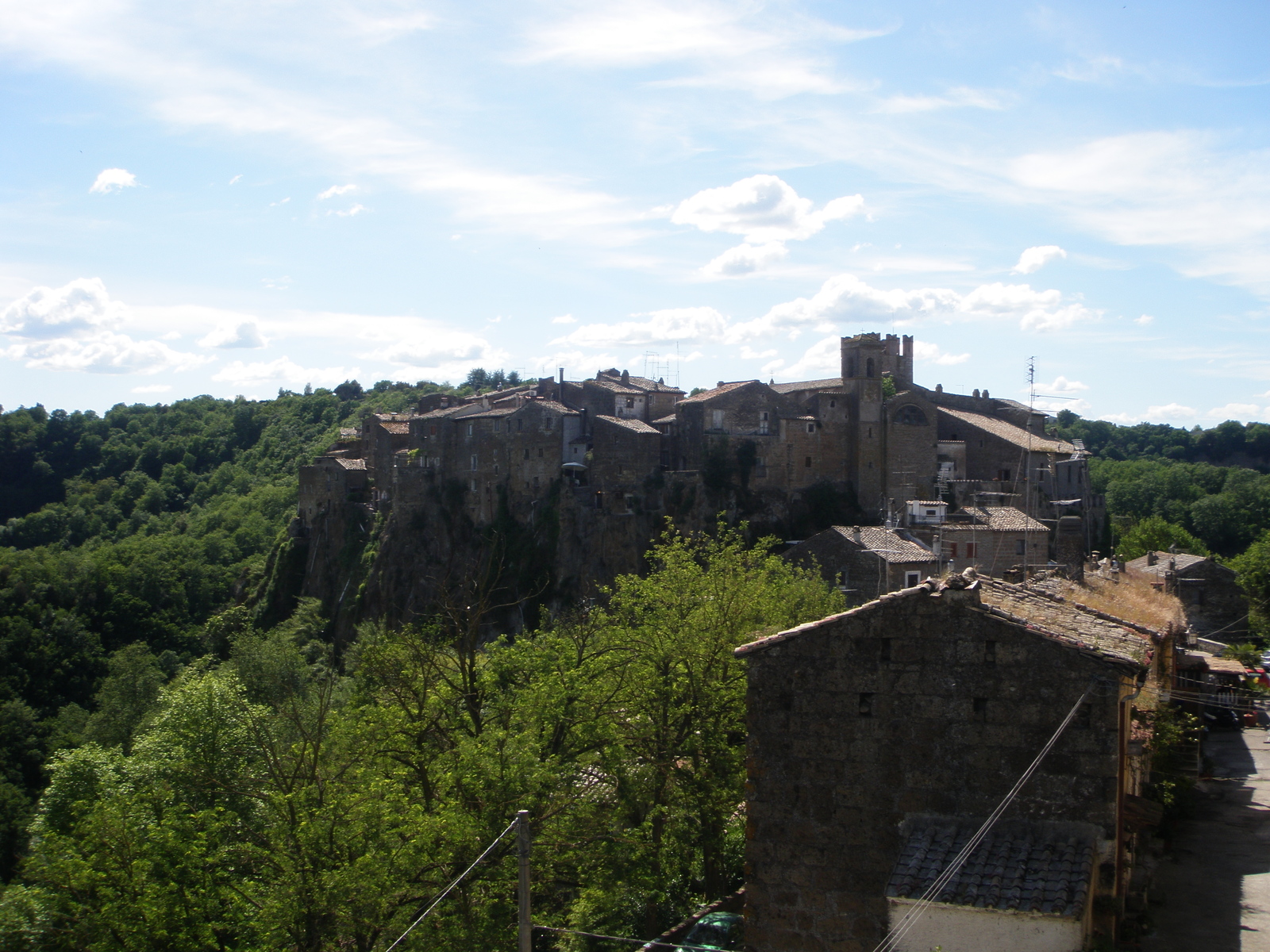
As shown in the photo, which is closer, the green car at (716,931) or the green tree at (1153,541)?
the green car at (716,931)

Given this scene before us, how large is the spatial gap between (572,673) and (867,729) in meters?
9.63

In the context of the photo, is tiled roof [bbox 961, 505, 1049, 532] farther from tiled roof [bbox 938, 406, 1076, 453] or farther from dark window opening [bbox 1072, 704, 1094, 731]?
dark window opening [bbox 1072, 704, 1094, 731]

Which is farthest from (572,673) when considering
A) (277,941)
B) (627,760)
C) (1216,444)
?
(1216,444)

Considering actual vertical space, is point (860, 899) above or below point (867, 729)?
below

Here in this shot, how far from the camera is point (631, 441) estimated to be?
59.7 m

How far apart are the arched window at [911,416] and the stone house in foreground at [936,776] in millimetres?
44270

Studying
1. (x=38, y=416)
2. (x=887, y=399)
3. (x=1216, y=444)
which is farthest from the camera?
(x=38, y=416)

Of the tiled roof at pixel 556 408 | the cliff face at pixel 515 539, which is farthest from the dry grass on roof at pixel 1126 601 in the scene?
the tiled roof at pixel 556 408

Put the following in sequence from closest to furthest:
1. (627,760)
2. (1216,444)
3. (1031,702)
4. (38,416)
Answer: (1031,702)
(627,760)
(1216,444)
(38,416)

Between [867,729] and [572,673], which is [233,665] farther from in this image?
[867,729]

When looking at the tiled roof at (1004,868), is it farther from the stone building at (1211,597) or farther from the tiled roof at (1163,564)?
the stone building at (1211,597)

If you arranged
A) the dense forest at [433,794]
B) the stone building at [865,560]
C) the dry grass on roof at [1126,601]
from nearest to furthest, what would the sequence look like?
the dense forest at [433,794]
the dry grass on roof at [1126,601]
the stone building at [865,560]

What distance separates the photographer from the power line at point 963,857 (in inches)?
473

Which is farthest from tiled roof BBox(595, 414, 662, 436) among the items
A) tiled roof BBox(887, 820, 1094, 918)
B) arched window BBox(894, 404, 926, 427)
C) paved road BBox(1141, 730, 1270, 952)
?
tiled roof BBox(887, 820, 1094, 918)
